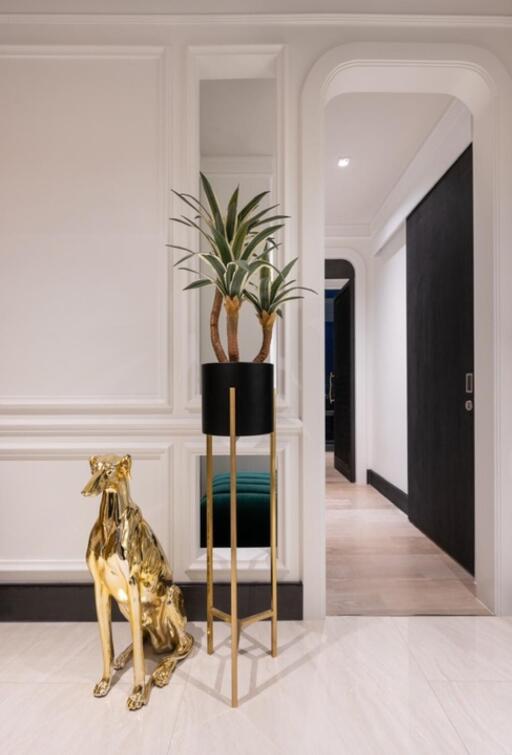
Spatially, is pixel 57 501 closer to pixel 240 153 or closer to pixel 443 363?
pixel 443 363

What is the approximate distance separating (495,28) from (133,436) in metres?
2.37

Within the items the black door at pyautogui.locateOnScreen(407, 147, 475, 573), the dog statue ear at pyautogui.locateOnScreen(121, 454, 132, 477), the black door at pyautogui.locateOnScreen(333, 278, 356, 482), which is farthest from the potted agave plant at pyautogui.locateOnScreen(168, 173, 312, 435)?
the black door at pyautogui.locateOnScreen(333, 278, 356, 482)

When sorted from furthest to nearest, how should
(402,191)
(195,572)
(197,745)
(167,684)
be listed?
(402,191)
(195,572)
(167,684)
(197,745)

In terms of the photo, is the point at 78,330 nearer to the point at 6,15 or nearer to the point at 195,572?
the point at 195,572

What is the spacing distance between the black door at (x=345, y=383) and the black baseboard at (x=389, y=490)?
22cm

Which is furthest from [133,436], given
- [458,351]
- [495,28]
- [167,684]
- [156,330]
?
[495,28]

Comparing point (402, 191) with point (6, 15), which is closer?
point (6, 15)

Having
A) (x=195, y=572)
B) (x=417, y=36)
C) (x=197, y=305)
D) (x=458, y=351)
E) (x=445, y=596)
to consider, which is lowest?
(x=445, y=596)

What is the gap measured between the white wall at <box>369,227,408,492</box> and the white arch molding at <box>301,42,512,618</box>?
179 centimetres

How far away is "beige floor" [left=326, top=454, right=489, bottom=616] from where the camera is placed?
2.10 m

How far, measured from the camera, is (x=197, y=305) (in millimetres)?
2033

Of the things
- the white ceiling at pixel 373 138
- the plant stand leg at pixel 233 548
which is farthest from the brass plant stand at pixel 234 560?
the white ceiling at pixel 373 138

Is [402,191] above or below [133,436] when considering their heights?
above

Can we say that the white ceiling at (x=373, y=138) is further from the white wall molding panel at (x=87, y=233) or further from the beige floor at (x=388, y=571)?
the beige floor at (x=388, y=571)
